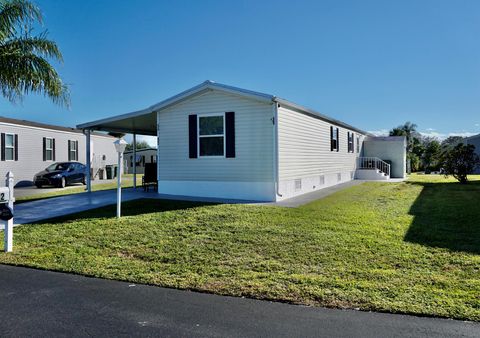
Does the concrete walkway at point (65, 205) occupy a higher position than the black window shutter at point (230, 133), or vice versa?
the black window shutter at point (230, 133)

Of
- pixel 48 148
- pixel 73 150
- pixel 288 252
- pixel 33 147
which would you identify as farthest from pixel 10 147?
pixel 288 252

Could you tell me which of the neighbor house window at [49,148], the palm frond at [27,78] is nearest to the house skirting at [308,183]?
the palm frond at [27,78]

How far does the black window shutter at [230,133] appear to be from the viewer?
11344 mm

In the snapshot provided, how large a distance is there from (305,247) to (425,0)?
1092cm

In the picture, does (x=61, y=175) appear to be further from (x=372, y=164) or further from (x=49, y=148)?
(x=372, y=164)

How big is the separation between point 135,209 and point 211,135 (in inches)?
138

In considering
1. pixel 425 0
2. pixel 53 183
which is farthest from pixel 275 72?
pixel 53 183

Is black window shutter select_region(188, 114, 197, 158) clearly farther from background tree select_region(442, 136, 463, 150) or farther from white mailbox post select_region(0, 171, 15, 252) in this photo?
background tree select_region(442, 136, 463, 150)

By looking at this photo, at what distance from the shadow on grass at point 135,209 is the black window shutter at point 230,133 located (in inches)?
78.1

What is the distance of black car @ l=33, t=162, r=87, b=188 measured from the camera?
19.0 metres

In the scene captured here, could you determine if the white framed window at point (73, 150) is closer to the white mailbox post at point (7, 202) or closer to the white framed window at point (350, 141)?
the white framed window at point (350, 141)

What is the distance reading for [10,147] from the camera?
66.2ft

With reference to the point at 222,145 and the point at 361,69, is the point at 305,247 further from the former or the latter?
the point at 361,69

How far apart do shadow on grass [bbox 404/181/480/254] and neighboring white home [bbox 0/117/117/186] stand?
800 inches
